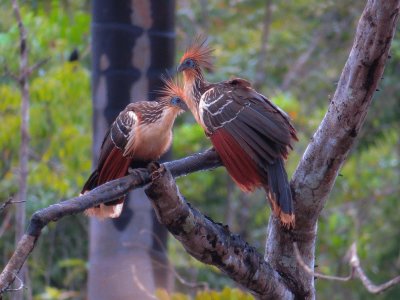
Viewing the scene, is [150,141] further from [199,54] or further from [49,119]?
[49,119]

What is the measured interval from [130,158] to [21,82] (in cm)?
184

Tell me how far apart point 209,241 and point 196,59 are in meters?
1.62

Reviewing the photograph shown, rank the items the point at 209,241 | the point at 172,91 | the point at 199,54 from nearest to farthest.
→ the point at 209,241, the point at 172,91, the point at 199,54

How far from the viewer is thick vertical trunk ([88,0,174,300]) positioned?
5.11 metres

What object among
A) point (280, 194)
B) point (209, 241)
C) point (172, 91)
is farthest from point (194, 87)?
point (209, 241)

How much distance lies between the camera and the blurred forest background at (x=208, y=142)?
273 inches

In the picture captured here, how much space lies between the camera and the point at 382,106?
9438 mm

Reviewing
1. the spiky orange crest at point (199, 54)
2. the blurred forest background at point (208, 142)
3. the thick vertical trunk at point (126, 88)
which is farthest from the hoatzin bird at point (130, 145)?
the blurred forest background at point (208, 142)

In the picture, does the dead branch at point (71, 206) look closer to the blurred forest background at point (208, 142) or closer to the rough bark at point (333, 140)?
the rough bark at point (333, 140)

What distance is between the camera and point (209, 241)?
3420mm

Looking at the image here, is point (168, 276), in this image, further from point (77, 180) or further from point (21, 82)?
point (77, 180)

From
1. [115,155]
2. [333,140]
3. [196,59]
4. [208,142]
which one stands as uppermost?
[196,59]

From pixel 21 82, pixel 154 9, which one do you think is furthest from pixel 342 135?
pixel 21 82

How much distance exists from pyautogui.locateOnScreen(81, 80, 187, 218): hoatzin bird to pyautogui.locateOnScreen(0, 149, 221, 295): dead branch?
0.22m
